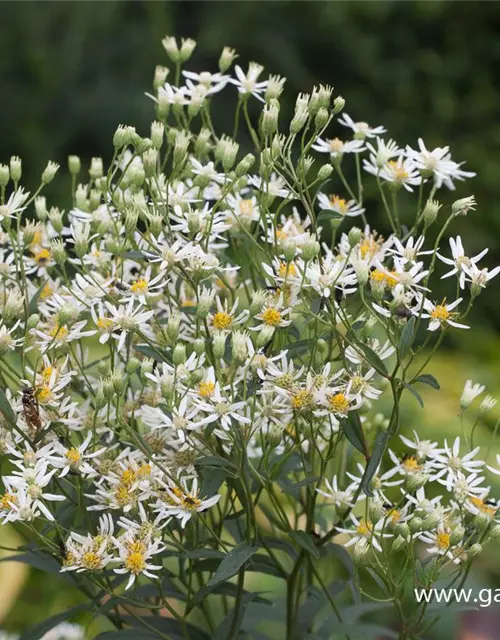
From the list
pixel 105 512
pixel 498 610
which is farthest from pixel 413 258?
pixel 498 610

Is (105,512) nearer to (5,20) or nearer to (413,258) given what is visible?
(413,258)

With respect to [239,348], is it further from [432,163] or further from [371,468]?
[432,163]

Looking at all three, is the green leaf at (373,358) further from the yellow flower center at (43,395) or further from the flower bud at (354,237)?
the yellow flower center at (43,395)

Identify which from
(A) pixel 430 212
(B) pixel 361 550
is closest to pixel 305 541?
(B) pixel 361 550

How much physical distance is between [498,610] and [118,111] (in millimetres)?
1798

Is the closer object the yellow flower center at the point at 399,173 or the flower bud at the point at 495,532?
the flower bud at the point at 495,532

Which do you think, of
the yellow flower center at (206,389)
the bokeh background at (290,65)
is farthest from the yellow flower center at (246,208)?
the bokeh background at (290,65)

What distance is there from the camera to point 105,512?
0.70 metres

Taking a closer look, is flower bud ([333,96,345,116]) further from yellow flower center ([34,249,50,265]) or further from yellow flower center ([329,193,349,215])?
yellow flower center ([34,249,50,265])

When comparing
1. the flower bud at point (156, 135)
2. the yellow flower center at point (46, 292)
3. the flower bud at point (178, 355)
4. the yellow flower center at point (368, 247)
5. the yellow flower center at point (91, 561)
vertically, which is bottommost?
the yellow flower center at point (91, 561)

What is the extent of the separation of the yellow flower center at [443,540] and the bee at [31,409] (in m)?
0.29

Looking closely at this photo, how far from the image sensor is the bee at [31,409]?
0.64 meters

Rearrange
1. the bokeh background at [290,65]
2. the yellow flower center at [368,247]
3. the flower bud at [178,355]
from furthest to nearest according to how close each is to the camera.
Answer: the bokeh background at [290,65] < the yellow flower center at [368,247] < the flower bud at [178,355]

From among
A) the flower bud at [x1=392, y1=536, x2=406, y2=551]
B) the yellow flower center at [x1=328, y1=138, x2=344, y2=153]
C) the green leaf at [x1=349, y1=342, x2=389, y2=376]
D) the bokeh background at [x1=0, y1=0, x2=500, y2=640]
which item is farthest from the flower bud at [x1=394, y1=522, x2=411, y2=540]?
the bokeh background at [x1=0, y1=0, x2=500, y2=640]
